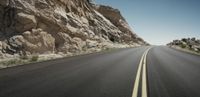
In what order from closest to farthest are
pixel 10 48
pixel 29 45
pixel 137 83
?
pixel 137 83 → pixel 10 48 → pixel 29 45

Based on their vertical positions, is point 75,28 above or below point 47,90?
above

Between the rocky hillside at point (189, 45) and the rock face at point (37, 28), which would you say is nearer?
the rock face at point (37, 28)

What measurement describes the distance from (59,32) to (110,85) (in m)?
20.8

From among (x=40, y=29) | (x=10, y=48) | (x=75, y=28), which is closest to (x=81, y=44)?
(x=75, y=28)

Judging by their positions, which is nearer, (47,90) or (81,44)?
(47,90)

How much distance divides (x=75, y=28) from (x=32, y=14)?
29.6 feet

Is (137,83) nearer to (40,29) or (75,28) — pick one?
(40,29)

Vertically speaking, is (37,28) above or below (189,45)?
above

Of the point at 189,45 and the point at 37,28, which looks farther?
the point at 189,45

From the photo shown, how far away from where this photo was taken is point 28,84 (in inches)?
255

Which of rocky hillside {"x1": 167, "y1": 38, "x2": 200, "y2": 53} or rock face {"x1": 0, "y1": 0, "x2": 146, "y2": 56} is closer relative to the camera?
rock face {"x1": 0, "y1": 0, "x2": 146, "y2": 56}

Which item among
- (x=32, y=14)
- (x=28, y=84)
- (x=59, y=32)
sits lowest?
(x=28, y=84)

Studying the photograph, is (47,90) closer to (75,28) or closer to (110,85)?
(110,85)

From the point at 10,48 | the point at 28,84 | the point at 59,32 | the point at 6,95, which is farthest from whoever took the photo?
the point at 59,32
